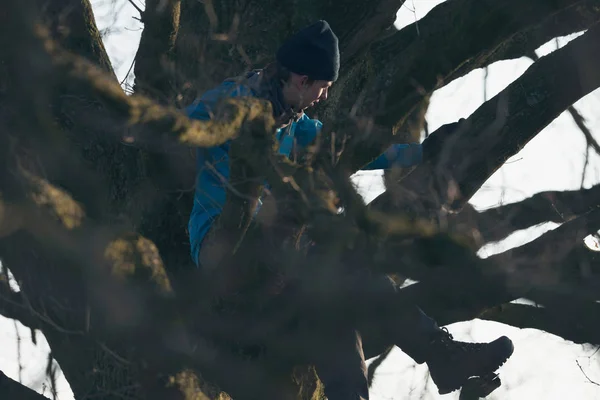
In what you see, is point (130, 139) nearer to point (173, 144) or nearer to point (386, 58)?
point (173, 144)

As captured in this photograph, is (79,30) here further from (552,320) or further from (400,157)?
(552,320)

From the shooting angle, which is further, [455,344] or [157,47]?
[157,47]

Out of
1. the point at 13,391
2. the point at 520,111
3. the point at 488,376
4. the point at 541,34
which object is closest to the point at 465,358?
the point at 488,376

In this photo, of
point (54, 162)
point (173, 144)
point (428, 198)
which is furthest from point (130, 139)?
point (428, 198)

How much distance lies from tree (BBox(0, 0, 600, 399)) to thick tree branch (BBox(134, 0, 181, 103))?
0.04ft

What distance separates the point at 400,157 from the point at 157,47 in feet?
4.24

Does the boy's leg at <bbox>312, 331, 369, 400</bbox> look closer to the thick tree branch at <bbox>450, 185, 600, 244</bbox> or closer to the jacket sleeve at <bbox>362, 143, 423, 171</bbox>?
the thick tree branch at <bbox>450, 185, 600, 244</bbox>

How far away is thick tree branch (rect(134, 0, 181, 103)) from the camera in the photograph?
456cm

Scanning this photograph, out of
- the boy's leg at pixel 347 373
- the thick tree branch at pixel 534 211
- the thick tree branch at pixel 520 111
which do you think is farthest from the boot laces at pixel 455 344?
the thick tree branch at pixel 520 111

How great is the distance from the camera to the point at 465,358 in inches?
174

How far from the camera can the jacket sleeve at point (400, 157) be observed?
15.4 ft

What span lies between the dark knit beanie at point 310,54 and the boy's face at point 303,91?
27 mm

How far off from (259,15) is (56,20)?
3.82 feet

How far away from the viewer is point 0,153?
356cm
